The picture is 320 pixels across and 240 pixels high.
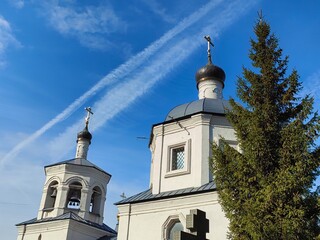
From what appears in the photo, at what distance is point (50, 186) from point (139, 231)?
7.49 metres

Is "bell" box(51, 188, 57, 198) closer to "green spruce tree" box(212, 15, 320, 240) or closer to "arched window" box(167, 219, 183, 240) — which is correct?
"arched window" box(167, 219, 183, 240)

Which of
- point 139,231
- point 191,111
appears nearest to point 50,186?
point 139,231

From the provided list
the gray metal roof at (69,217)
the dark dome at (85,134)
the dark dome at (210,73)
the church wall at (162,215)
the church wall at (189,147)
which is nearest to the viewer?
the church wall at (162,215)

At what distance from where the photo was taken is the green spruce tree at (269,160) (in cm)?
645

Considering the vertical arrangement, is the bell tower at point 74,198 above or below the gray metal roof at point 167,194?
above

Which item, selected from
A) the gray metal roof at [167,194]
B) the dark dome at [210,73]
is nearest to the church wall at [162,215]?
the gray metal roof at [167,194]

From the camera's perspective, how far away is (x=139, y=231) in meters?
11.9

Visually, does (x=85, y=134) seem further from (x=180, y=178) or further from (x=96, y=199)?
(x=180, y=178)

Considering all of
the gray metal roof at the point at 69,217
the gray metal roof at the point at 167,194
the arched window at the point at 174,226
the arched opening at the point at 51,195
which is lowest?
the arched window at the point at 174,226

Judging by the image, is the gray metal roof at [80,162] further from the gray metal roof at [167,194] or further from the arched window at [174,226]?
the arched window at [174,226]

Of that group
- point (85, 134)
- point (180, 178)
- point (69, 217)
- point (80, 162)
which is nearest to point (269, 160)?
point (180, 178)

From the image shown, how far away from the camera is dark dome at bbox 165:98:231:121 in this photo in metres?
12.9

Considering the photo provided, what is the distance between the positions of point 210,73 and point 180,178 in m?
4.89

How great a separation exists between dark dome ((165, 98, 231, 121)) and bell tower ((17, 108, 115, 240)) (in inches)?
248
